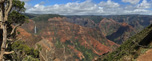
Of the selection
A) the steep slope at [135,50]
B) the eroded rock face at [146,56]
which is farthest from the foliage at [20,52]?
the eroded rock face at [146,56]

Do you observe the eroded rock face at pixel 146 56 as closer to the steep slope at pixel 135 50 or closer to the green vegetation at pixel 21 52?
the steep slope at pixel 135 50

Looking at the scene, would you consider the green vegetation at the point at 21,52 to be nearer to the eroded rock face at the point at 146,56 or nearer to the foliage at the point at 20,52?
the foliage at the point at 20,52

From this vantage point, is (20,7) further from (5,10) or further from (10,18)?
(5,10)

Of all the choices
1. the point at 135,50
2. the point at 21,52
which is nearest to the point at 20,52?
the point at 21,52

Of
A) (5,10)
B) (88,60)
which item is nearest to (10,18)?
(5,10)

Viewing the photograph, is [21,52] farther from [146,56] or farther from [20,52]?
[146,56]

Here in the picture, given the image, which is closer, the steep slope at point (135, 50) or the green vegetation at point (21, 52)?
the steep slope at point (135, 50)

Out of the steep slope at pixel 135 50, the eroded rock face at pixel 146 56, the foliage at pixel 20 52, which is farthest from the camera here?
the foliage at pixel 20 52

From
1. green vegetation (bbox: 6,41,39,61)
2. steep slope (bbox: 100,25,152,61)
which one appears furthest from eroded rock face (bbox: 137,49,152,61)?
green vegetation (bbox: 6,41,39,61)

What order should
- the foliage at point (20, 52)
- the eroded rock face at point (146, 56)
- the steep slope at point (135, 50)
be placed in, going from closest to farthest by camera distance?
the eroded rock face at point (146, 56) < the steep slope at point (135, 50) < the foliage at point (20, 52)

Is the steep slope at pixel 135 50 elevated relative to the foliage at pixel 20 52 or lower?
elevated

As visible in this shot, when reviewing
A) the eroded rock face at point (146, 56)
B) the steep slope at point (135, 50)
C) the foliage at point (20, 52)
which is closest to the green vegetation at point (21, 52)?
the foliage at point (20, 52)
